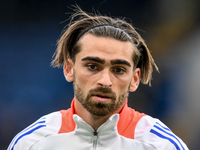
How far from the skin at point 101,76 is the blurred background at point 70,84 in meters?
2.77

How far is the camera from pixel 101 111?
155cm

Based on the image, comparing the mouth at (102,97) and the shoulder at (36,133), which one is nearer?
the mouth at (102,97)

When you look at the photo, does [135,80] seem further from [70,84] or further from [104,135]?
[70,84]

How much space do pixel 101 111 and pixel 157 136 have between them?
34 centimetres

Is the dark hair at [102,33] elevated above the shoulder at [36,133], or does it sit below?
above

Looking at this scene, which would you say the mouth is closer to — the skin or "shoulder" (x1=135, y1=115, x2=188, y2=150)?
the skin

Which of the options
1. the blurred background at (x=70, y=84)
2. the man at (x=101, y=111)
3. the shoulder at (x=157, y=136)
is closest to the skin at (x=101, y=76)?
the man at (x=101, y=111)

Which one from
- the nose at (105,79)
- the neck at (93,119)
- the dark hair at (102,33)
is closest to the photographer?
the nose at (105,79)

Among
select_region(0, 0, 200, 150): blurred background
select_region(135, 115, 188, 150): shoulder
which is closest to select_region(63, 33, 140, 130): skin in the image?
select_region(135, 115, 188, 150): shoulder

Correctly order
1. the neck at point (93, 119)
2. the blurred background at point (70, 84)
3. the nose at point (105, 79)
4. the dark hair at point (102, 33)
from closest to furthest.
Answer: the nose at point (105, 79), the neck at point (93, 119), the dark hair at point (102, 33), the blurred background at point (70, 84)

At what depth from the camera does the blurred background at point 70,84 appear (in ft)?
14.2

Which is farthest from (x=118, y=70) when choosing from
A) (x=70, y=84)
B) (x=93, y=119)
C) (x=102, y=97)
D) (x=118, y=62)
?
(x=70, y=84)

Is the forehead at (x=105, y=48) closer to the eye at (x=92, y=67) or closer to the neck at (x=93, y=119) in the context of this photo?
the eye at (x=92, y=67)

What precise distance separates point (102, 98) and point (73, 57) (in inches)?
14.2
